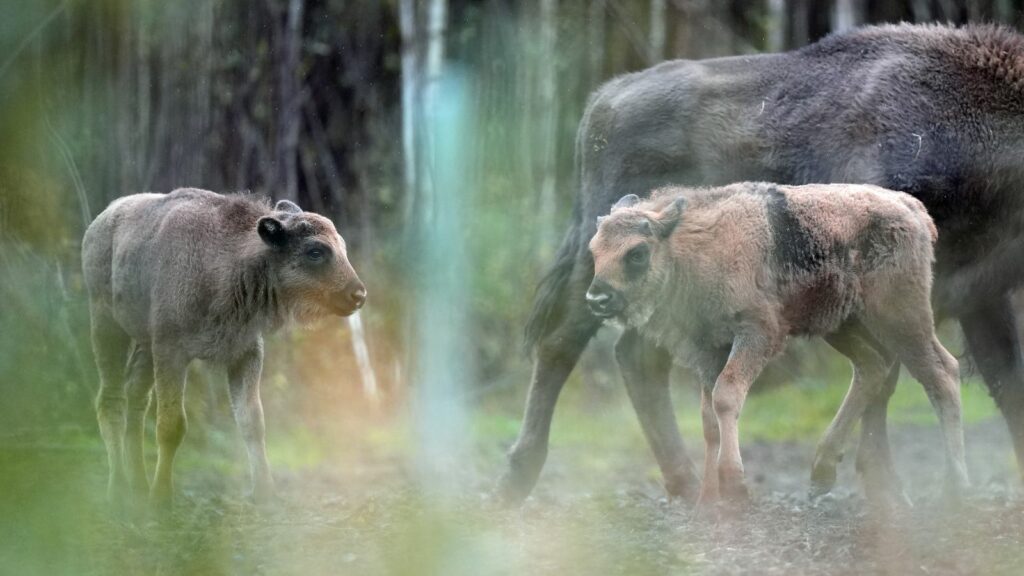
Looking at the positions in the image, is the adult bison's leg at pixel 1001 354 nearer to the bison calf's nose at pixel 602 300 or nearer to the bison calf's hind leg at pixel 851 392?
the bison calf's hind leg at pixel 851 392

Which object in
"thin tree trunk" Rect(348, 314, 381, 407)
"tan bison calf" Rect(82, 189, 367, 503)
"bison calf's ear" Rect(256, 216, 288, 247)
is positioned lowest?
"thin tree trunk" Rect(348, 314, 381, 407)

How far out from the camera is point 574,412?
43.7 feet

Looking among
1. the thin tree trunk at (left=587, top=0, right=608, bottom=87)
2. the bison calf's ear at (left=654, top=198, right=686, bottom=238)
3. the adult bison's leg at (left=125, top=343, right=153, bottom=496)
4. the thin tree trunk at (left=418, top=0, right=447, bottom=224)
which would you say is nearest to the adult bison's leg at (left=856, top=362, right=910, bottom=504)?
the bison calf's ear at (left=654, top=198, right=686, bottom=238)

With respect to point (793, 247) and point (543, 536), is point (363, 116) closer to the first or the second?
point (543, 536)

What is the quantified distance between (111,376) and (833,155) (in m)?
4.43

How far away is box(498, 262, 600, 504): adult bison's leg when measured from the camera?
301 inches

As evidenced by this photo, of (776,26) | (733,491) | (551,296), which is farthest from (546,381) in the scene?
(776,26)

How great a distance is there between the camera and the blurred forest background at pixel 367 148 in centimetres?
585

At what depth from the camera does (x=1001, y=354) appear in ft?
25.5

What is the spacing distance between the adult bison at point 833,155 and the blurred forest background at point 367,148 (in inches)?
94.9

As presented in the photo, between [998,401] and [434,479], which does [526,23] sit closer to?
[434,479]

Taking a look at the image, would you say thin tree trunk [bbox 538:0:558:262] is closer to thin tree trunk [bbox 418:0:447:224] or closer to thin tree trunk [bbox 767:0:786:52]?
thin tree trunk [bbox 418:0:447:224]

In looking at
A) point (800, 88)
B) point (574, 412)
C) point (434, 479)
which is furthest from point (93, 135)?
point (574, 412)

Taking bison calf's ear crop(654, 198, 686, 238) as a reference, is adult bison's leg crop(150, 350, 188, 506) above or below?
below
